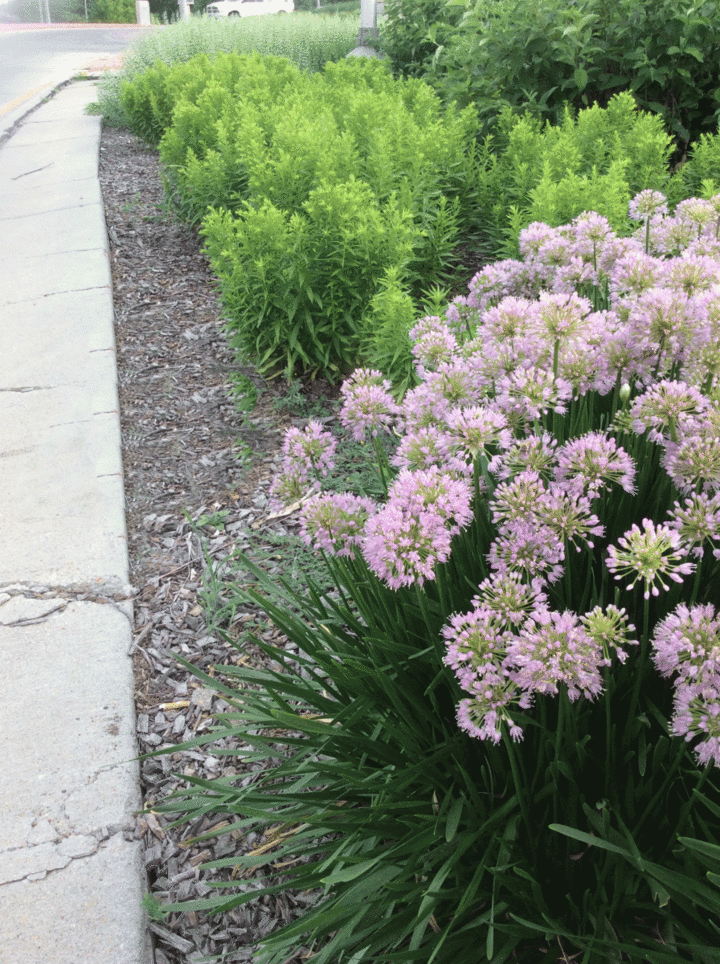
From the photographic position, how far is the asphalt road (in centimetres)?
1614

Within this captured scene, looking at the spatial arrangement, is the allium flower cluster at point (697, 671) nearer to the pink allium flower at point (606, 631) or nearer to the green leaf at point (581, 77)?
the pink allium flower at point (606, 631)

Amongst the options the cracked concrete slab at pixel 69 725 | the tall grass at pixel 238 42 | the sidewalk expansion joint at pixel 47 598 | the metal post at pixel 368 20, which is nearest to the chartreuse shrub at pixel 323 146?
the sidewalk expansion joint at pixel 47 598

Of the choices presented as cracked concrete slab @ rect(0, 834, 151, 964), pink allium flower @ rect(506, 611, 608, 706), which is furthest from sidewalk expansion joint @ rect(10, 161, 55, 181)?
pink allium flower @ rect(506, 611, 608, 706)

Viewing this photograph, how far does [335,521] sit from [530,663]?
0.65m

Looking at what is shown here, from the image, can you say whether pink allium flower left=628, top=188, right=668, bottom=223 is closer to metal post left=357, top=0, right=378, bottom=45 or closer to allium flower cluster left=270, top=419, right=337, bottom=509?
allium flower cluster left=270, top=419, right=337, bottom=509

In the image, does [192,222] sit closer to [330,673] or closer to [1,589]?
[1,589]

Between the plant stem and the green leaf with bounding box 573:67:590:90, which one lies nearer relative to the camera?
the plant stem

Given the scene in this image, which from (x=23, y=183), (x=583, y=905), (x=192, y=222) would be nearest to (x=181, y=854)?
(x=583, y=905)

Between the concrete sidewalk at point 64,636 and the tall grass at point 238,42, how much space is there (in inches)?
313

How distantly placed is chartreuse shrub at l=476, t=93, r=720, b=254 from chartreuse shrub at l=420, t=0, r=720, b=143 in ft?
0.99

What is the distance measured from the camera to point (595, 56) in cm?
532

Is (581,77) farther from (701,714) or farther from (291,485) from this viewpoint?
(701,714)

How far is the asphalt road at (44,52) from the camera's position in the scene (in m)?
16.1

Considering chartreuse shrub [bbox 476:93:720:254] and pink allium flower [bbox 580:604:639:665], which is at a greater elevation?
chartreuse shrub [bbox 476:93:720:254]
